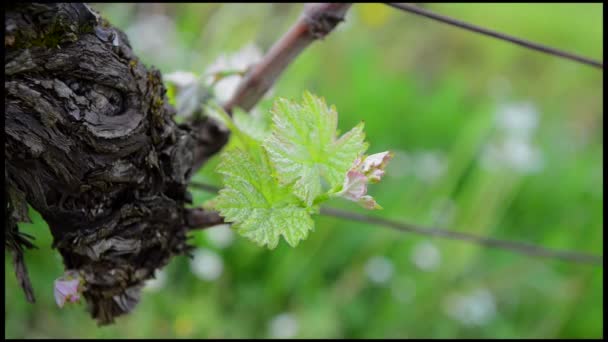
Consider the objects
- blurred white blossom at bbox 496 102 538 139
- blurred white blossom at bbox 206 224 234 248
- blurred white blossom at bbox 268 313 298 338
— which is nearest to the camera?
blurred white blossom at bbox 268 313 298 338

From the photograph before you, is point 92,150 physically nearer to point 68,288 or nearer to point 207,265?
point 68,288

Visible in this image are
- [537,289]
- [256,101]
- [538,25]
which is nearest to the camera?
[256,101]

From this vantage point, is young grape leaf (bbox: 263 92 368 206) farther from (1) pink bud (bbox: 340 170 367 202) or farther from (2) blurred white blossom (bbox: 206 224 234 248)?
(2) blurred white blossom (bbox: 206 224 234 248)

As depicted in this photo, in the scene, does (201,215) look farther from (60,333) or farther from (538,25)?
(538,25)

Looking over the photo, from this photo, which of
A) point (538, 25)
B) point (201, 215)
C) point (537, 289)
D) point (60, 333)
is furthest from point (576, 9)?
point (201, 215)

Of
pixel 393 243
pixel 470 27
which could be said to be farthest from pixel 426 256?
pixel 470 27

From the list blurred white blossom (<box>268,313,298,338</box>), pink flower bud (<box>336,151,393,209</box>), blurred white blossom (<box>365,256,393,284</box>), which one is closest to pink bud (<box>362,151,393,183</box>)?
pink flower bud (<box>336,151,393,209</box>)
